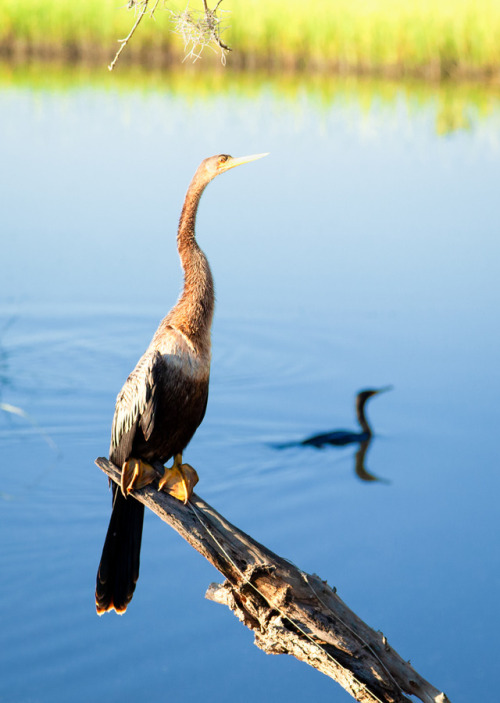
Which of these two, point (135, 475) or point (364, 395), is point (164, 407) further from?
point (364, 395)

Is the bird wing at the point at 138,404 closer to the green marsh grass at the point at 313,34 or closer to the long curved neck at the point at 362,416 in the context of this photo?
the long curved neck at the point at 362,416

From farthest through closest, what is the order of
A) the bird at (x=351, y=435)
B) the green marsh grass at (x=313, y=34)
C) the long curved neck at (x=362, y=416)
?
1. the green marsh grass at (x=313, y=34)
2. the long curved neck at (x=362, y=416)
3. the bird at (x=351, y=435)

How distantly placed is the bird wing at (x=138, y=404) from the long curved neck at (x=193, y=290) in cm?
12

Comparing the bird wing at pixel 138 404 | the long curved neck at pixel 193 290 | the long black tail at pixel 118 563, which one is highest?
the long curved neck at pixel 193 290

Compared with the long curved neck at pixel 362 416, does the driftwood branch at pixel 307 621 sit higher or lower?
higher

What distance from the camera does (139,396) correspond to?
273 cm

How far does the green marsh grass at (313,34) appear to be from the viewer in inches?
649

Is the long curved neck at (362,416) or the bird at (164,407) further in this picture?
the long curved neck at (362,416)

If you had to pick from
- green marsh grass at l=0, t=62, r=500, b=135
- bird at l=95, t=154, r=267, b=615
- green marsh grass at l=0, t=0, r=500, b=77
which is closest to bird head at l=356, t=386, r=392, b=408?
bird at l=95, t=154, r=267, b=615

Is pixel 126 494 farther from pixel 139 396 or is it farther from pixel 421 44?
pixel 421 44

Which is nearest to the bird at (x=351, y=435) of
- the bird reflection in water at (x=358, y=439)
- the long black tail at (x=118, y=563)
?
the bird reflection in water at (x=358, y=439)

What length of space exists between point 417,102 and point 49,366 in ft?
34.1

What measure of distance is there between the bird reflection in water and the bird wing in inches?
123

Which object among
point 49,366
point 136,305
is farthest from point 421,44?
point 49,366
